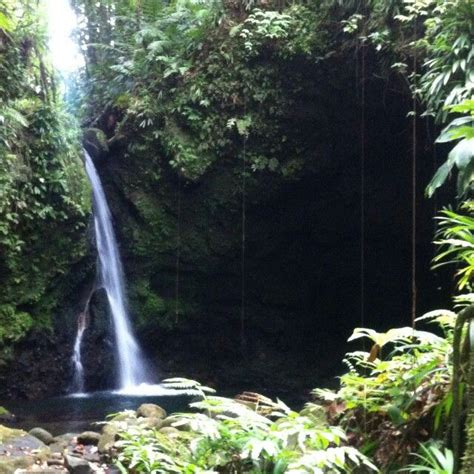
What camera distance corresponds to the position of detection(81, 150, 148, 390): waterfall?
11023 millimetres

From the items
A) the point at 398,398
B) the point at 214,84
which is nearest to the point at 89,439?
the point at 398,398

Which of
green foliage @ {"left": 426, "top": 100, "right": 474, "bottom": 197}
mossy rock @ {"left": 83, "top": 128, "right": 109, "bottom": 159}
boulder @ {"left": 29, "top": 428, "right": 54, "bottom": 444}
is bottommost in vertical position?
boulder @ {"left": 29, "top": 428, "right": 54, "bottom": 444}

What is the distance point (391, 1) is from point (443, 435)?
659 centimetres

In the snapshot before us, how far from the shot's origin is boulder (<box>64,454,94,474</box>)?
16.1 ft

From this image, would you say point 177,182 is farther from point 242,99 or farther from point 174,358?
point 174,358

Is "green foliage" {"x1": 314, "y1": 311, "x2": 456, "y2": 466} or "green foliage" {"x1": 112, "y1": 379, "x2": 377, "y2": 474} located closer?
"green foliage" {"x1": 112, "y1": 379, "x2": 377, "y2": 474}

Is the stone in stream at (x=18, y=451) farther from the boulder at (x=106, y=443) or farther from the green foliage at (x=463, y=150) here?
the green foliage at (x=463, y=150)

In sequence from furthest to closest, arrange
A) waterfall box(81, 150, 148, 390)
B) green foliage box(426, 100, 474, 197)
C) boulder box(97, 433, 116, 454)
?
waterfall box(81, 150, 148, 390), boulder box(97, 433, 116, 454), green foliage box(426, 100, 474, 197)

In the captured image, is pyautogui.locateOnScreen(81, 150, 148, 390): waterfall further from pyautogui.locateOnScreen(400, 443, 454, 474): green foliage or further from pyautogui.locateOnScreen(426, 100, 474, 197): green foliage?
pyautogui.locateOnScreen(400, 443, 454, 474): green foliage

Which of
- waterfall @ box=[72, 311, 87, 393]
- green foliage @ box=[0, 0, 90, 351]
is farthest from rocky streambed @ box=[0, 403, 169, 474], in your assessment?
waterfall @ box=[72, 311, 87, 393]

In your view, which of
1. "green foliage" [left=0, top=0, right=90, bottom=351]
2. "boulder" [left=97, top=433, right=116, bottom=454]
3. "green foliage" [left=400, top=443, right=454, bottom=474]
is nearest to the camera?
"green foliage" [left=400, top=443, right=454, bottom=474]

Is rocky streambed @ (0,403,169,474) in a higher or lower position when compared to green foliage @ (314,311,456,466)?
lower

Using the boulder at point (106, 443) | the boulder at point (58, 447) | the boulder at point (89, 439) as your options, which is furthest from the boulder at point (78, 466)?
the boulder at point (89, 439)

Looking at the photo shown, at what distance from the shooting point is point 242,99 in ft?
33.8
